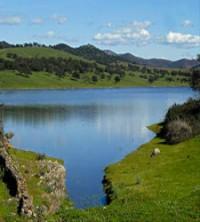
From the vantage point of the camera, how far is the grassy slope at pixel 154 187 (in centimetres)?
3216

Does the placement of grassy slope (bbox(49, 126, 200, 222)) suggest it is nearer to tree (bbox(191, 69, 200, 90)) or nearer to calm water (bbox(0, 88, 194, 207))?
calm water (bbox(0, 88, 194, 207))

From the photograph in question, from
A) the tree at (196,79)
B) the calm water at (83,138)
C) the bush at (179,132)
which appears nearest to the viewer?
the calm water at (83,138)

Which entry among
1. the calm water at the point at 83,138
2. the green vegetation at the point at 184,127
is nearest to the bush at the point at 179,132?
the green vegetation at the point at 184,127

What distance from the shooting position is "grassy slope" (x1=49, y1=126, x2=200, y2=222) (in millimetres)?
32156

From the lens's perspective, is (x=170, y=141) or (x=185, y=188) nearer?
(x=185, y=188)

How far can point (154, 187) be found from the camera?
45.5m

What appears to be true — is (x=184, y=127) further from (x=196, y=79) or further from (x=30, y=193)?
(x=30, y=193)

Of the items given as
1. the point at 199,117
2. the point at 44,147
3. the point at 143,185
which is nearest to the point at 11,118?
the point at 44,147

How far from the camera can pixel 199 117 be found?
→ 7919 cm

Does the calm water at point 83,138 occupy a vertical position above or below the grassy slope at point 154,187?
below

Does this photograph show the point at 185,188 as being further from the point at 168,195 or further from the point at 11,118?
the point at 11,118

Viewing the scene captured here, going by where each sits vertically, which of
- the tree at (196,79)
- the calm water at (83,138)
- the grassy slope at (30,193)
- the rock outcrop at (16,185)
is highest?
the tree at (196,79)

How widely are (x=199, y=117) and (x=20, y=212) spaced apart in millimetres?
49529

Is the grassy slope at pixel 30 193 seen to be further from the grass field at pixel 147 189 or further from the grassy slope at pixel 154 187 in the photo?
the grassy slope at pixel 154 187
